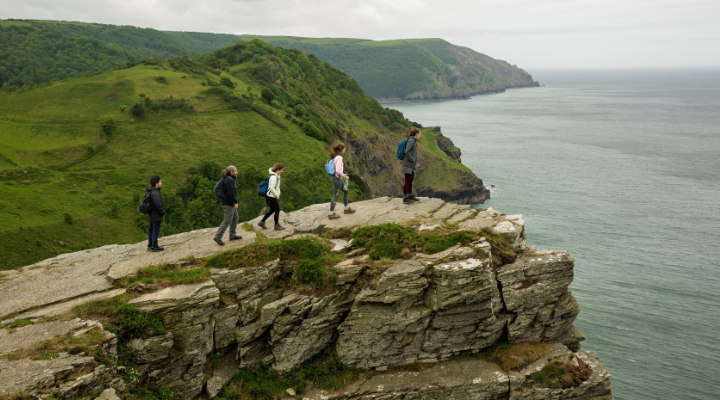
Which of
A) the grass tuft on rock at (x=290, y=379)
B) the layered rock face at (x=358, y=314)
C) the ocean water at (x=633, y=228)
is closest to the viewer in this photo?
the layered rock face at (x=358, y=314)

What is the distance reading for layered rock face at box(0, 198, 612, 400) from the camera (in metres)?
15.0

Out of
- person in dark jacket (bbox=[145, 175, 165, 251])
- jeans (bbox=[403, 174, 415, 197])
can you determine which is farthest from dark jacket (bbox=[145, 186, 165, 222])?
jeans (bbox=[403, 174, 415, 197])

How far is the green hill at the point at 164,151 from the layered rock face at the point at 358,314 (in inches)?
1196

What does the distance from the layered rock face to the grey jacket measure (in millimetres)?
2845

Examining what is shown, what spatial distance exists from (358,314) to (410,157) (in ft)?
25.4

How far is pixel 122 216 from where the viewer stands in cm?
4909

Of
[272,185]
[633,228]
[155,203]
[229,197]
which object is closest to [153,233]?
[155,203]

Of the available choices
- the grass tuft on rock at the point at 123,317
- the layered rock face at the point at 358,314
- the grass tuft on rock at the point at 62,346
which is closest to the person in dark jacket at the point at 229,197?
the layered rock face at the point at 358,314

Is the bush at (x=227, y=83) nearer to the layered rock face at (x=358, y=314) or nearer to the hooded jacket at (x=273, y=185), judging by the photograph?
the layered rock face at (x=358, y=314)

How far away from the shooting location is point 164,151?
63906 mm

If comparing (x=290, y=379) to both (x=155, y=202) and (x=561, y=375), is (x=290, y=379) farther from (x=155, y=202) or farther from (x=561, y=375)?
(x=561, y=375)

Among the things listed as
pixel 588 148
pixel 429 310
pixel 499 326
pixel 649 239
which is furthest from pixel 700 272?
pixel 588 148

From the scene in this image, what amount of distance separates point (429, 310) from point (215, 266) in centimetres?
917

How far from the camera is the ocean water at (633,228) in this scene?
117 feet
